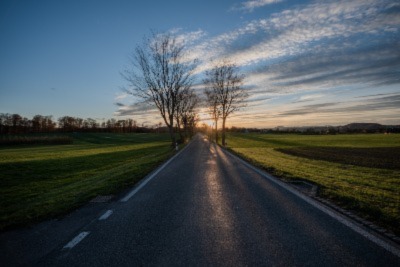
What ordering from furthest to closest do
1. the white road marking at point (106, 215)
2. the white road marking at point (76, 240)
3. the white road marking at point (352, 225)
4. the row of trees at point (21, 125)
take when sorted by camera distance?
the row of trees at point (21, 125)
the white road marking at point (106, 215)
the white road marking at point (76, 240)
the white road marking at point (352, 225)

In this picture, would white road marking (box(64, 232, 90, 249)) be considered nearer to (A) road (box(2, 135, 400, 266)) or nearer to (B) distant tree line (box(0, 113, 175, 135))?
(A) road (box(2, 135, 400, 266))

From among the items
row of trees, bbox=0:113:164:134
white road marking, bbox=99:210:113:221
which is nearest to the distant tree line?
row of trees, bbox=0:113:164:134

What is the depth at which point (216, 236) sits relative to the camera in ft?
14.3

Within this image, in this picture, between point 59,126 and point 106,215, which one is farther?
point 59,126

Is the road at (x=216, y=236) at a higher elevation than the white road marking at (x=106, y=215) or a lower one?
higher

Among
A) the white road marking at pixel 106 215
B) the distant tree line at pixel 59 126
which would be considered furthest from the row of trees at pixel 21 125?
the white road marking at pixel 106 215

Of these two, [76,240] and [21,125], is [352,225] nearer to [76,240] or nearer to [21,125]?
[76,240]

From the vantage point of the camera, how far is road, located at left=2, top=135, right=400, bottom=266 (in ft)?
11.5

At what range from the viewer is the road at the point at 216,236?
351cm

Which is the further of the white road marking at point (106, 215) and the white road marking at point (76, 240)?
the white road marking at point (106, 215)

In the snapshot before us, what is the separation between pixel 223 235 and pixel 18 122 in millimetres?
149637

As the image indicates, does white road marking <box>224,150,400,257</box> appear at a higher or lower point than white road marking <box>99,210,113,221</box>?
→ higher

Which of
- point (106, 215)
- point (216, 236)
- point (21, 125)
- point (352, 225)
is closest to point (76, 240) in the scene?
point (106, 215)

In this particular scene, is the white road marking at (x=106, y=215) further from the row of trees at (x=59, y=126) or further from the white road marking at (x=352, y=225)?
the row of trees at (x=59, y=126)
